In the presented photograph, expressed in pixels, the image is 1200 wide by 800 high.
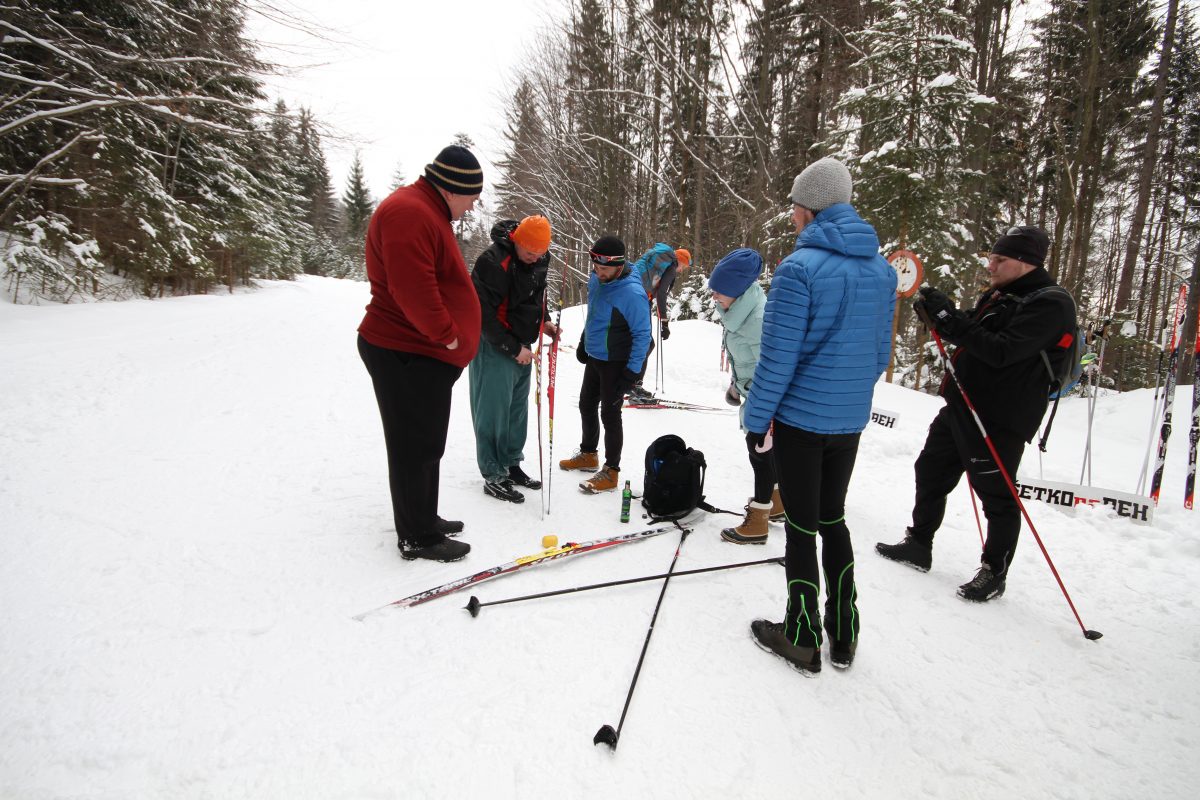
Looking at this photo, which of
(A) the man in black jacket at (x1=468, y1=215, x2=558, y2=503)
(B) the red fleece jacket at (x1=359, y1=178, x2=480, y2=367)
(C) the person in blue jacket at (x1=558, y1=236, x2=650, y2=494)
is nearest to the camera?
(B) the red fleece jacket at (x1=359, y1=178, x2=480, y2=367)

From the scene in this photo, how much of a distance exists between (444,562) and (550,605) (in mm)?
733

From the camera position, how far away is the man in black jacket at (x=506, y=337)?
365cm

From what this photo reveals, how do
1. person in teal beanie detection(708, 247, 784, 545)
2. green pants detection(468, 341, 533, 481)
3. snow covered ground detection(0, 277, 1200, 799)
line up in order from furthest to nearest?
green pants detection(468, 341, 533, 481) < person in teal beanie detection(708, 247, 784, 545) < snow covered ground detection(0, 277, 1200, 799)

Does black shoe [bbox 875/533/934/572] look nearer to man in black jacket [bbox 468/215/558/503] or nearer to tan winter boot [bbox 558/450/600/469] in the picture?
tan winter boot [bbox 558/450/600/469]

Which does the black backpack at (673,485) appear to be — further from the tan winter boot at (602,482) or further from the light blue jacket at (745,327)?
the light blue jacket at (745,327)

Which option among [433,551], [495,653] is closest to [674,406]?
[433,551]

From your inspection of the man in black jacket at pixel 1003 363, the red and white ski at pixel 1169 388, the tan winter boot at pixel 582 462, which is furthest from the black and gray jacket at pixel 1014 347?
the tan winter boot at pixel 582 462

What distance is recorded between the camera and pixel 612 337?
165 inches

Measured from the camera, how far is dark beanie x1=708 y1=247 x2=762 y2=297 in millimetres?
3570

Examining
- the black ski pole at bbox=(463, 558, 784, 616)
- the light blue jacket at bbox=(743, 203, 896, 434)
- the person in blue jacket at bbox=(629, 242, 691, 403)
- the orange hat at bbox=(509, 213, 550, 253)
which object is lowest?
the black ski pole at bbox=(463, 558, 784, 616)

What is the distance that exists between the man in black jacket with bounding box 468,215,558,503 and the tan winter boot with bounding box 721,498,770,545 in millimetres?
1573

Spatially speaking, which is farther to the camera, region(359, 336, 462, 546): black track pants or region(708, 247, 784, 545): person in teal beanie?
region(708, 247, 784, 545): person in teal beanie

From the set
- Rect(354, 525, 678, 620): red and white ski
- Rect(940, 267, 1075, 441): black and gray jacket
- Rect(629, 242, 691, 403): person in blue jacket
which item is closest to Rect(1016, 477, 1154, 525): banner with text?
Rect(940, 267, 1075, 441): black and gray jacket

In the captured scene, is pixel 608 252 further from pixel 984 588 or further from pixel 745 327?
pixel 984 588
